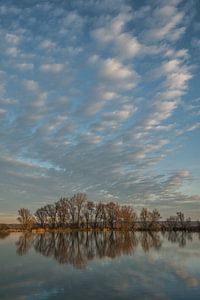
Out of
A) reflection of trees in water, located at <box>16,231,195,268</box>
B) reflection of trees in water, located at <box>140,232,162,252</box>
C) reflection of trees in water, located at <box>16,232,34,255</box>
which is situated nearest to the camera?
reflection of trees in water, located at <box>16,231,195,268</box>

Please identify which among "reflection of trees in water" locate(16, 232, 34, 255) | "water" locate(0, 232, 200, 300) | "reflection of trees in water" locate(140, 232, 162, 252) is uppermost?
"reflection of trees in water" locate(16, 232, 34, 255)

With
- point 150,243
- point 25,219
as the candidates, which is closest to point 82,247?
point 150,243

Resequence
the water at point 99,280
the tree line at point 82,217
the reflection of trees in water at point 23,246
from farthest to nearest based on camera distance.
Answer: the tree line at point 82,217, the reflection of trees in water at point 23,246, the water at point 99,280

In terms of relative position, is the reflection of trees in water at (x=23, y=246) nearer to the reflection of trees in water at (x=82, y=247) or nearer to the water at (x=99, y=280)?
the reflection of trees in water at (x=82, y=247)

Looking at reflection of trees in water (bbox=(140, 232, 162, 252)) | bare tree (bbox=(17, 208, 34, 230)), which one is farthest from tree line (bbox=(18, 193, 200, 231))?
reflection of trees in water (bbox=(140, 232, 162, 252))

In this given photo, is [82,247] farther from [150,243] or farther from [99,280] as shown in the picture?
[99,280]

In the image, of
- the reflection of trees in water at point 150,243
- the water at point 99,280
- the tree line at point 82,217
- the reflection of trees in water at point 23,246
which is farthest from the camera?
the tree line at point 82,217

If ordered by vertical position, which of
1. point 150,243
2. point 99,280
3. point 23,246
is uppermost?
point 23,246

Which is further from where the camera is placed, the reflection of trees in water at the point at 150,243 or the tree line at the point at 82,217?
the tree line at the point at 82,217

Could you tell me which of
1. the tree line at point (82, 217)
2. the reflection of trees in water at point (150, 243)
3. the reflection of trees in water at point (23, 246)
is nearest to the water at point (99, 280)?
the reflection of trees in water at point (23, 246)

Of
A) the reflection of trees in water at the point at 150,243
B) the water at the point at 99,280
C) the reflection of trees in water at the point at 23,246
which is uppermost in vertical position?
the reflection of trees in water at the point at 23,246

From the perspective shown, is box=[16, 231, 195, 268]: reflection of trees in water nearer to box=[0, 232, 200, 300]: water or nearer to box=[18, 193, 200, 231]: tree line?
box=[0, 232, 200, 300]: water

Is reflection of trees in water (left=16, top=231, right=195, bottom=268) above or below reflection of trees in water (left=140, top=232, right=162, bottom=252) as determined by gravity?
above

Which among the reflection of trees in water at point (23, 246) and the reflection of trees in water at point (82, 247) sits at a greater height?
the reflection of trees in water at point (23, 246)
